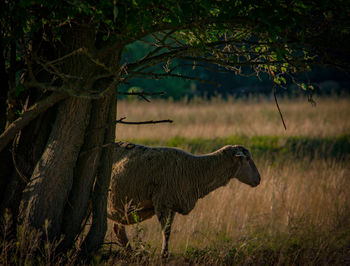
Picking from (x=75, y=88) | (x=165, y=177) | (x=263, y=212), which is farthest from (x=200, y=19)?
(x=263, y=212)

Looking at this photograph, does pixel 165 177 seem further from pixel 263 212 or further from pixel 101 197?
pixel 263 212

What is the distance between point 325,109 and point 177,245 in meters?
14.2

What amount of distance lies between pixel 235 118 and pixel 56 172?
13.7m

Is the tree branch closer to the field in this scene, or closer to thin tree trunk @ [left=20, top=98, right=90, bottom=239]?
thin tree trunk @ [left=20, top=98, right=90, bottom=239]

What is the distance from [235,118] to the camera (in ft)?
56.8

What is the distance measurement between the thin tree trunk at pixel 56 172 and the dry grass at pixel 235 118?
323 inches

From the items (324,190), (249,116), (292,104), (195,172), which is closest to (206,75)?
(292,104)

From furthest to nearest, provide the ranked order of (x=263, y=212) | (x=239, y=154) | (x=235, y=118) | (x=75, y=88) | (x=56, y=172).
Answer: (x=235, y=118) → (x=263, y=212) → (x=239, y=154) → (x=56, y=172) → (x=75, y=88)

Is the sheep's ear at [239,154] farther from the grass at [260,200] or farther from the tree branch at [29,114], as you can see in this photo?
the tree branch at [29,114]

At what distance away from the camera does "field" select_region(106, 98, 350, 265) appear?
5.36 meters

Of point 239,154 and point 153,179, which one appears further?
point 239,154

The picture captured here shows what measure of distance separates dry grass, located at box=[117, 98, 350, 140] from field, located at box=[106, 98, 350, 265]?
0.12 feet

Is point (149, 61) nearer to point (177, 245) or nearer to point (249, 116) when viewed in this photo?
point (177, 245)

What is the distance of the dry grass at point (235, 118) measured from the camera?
1420cm
